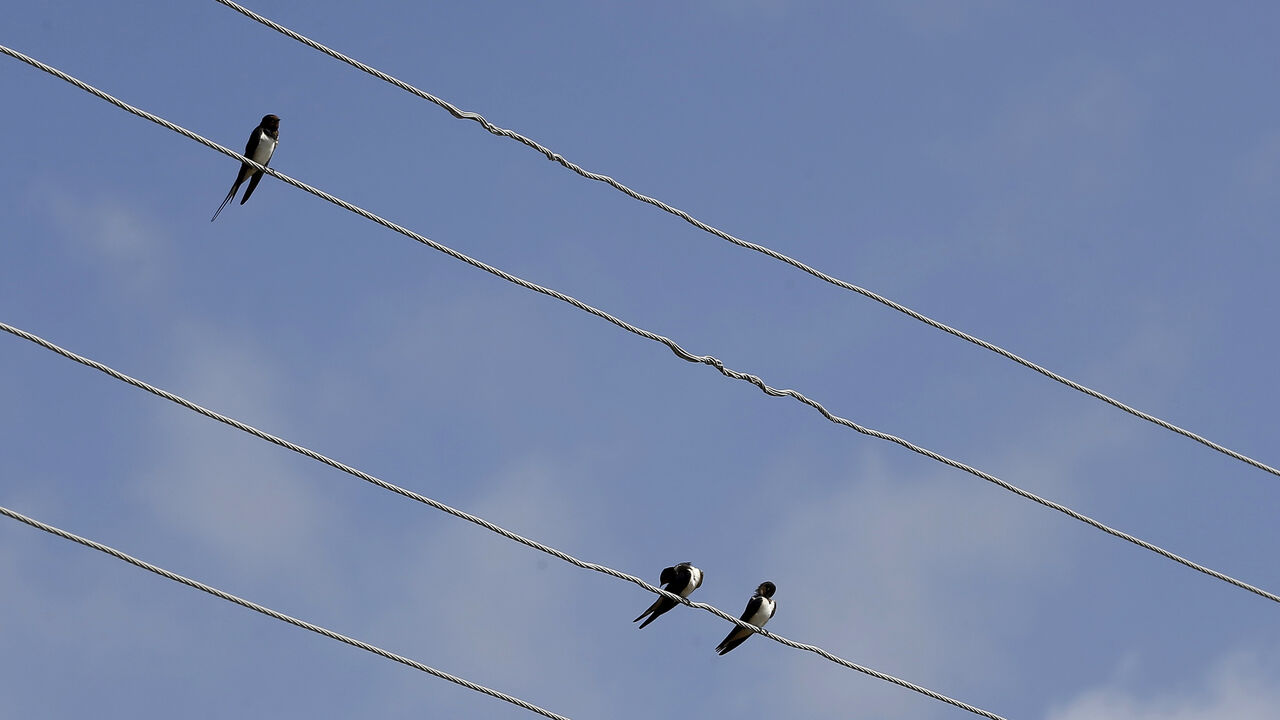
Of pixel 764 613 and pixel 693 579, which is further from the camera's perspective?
pixel 764 613

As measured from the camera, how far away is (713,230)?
735 centimetres

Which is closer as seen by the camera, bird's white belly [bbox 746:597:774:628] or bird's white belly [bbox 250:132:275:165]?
bird's white belly [bbox 746:597:774:628]

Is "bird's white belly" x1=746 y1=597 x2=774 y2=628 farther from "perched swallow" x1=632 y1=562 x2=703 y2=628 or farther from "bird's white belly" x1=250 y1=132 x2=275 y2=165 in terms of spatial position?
"bird's white belly" x1=250 y1=132 x2=275 y2=165

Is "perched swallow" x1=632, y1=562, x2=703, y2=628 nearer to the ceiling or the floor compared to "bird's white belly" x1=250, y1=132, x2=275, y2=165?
nearer to the floor

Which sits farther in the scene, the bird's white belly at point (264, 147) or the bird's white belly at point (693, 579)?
the bird's white belly at point (264, 147)

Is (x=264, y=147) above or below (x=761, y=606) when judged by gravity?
above

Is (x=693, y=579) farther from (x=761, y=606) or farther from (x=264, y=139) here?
(x=264, y=139)

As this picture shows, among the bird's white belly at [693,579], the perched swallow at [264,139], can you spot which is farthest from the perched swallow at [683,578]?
the perched swallow at [264,139]

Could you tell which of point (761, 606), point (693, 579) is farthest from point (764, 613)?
point (693, 579)

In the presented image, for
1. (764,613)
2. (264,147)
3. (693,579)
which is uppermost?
(264,147)

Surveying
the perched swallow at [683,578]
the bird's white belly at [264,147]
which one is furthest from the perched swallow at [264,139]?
the perched swallow at [683,578]

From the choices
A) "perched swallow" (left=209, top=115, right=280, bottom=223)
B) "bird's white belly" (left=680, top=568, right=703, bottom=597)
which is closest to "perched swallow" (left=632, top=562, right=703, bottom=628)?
"bird's white belly" (left=680, top=568, right=703, bottom=597)

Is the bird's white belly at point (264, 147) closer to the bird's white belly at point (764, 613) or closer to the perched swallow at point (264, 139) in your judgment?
the perched swallow at point (264, 139)

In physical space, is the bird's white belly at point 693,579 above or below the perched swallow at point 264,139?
below
